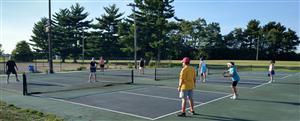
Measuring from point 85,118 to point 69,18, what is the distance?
6090cm

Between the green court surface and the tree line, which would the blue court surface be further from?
the tree line

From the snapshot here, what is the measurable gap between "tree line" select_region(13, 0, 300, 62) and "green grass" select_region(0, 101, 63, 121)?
34452mm

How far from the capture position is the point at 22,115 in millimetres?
8914

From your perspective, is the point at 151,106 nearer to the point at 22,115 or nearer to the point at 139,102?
the point at 139,102

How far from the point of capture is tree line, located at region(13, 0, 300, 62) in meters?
52.5

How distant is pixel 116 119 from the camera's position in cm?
855

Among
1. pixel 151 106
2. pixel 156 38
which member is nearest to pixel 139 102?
pixel 151 106

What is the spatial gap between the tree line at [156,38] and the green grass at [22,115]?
113 ft

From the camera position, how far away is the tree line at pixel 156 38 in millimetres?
52469

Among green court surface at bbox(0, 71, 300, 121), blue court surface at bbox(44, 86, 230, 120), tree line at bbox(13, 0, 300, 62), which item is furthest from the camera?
tree line at bbox(13, 0, 300, 62)

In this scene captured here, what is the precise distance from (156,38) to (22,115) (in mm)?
43509

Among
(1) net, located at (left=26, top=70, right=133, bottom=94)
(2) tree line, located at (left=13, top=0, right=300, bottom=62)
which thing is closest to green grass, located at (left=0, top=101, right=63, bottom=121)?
(1) net, located at (left=26, top=70, right=133, bottom=94)

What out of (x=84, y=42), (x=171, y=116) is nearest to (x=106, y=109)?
(x=171, y=116)

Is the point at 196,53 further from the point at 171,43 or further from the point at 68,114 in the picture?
the point at 68,114
